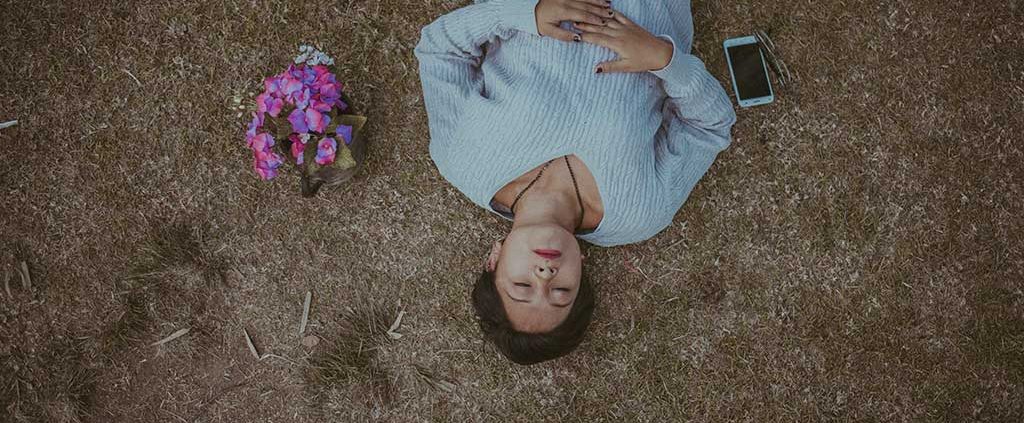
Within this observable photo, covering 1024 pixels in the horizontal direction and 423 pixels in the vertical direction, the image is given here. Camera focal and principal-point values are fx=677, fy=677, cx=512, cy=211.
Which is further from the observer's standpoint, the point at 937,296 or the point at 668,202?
the point at 937,296

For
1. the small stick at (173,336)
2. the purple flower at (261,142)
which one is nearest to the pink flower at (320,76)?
the purple flower at (261,142)

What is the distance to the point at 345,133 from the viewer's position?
311 cm

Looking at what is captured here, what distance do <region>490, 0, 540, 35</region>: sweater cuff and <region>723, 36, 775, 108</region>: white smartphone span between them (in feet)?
4.08

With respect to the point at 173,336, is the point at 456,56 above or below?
above

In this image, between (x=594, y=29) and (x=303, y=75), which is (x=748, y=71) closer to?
(x=594, y=29)

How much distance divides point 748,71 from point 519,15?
4.55ft

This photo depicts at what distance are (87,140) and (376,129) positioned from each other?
1546mm

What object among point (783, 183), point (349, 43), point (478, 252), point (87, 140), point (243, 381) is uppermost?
point (349, 43)

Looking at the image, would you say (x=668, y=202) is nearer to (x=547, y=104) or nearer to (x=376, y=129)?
(x=547, y=104)

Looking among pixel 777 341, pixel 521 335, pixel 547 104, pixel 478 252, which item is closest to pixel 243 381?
pixel 478 252

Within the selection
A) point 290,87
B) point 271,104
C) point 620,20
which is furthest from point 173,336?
point 620,20

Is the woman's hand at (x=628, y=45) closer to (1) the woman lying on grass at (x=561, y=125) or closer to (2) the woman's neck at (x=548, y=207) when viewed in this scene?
(1) the woman lying on grass at (x=561, y=125)

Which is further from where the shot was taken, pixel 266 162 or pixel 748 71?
pixel 748 71

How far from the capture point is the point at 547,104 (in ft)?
9.43
